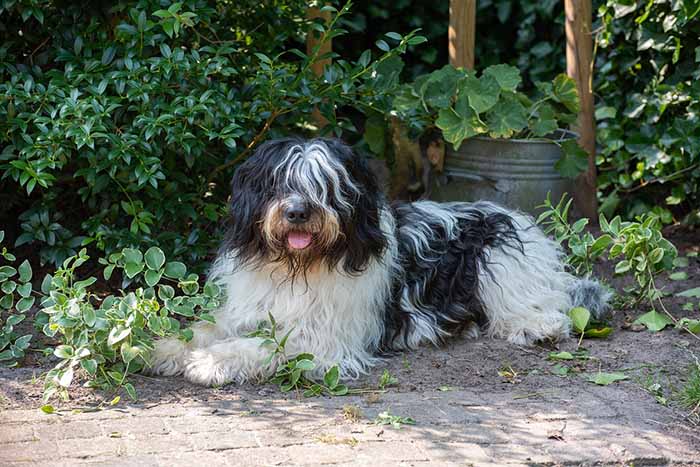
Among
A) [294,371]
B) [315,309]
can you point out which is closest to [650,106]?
[315,309]

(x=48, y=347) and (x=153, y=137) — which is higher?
(x=153, y=137)

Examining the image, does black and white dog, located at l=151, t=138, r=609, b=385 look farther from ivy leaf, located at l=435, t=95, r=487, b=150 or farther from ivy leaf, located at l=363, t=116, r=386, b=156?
ivy leaf, located at l=363, t=116, r=386, b=156

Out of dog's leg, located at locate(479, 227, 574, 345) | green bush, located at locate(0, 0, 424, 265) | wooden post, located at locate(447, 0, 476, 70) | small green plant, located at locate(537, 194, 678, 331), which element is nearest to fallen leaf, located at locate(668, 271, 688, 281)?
small green plant, located at locate(537, 194, 678, 331)

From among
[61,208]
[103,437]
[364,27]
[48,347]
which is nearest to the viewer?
[103,437]

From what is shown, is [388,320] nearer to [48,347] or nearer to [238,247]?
[238,247]

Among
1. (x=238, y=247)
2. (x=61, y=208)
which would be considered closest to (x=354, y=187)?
(x=238, y=247)

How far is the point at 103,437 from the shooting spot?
3.49 meters

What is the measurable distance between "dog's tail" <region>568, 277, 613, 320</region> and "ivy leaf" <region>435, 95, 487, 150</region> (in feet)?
3.93

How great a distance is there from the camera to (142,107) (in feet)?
15.6

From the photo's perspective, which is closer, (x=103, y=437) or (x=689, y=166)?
(x=103, y=437)

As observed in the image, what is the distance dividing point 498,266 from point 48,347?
2.08 m

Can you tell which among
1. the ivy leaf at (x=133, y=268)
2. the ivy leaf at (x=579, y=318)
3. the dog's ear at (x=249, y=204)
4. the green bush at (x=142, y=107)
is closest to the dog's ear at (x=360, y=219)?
the dog's ear at (x=249, y=204)

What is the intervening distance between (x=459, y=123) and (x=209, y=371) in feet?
7.96

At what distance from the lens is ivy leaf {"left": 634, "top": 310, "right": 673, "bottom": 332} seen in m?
4.88
